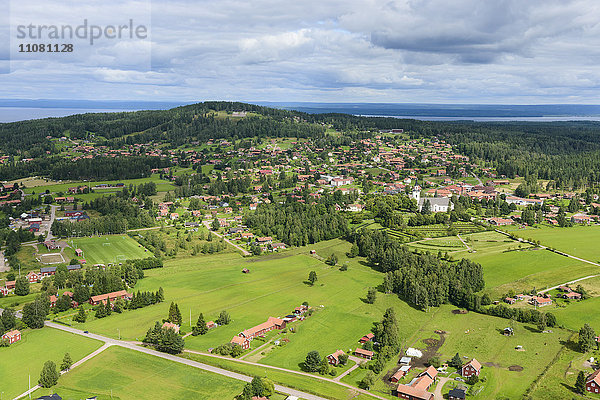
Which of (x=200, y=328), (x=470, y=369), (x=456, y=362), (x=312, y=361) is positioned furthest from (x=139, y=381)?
(x=470, y=369)

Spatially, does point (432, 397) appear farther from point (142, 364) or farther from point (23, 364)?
point (23, 364)

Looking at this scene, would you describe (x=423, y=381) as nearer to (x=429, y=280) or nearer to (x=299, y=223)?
(x=429, y=280)

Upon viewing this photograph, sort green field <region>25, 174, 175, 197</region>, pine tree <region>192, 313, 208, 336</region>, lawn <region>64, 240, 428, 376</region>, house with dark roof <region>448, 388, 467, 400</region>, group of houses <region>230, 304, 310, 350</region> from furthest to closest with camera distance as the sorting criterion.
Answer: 1. green field <region>25, 174, 175, 197</region>
2. pine tree <region>192, 313, 208, 336</region>
3. lawn <region>64, 240, 428, 376</region>
4. group of houses <region>230, 304, 310, 350</region>
5. house with dark roof <region>448, 388, 467, 400</region>

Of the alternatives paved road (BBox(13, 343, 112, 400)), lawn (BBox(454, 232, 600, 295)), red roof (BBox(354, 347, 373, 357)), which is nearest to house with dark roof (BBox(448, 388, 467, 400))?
red roof (BBox(354, 347, 373, 357))

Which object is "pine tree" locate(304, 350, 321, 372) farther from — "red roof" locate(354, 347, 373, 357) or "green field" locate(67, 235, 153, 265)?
"green field" locate(67, 235, 153, 265)

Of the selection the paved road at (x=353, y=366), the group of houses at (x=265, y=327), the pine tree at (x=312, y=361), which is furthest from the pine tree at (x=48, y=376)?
the paved road at (x=353, y=366)
